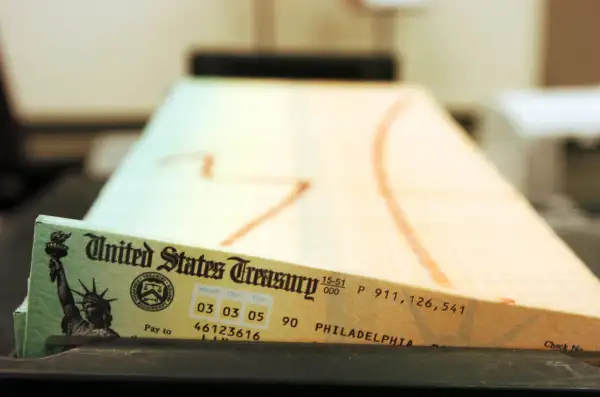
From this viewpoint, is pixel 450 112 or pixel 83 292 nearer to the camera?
pixel 83 292

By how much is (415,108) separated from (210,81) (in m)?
0.48

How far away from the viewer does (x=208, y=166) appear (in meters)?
1.02

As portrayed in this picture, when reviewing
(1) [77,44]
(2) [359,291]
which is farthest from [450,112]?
→ (2) [359,291]

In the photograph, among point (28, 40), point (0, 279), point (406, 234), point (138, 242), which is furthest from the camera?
point (28, 40)

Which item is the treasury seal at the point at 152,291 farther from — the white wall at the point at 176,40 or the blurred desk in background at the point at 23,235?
the white wall at the point at 176,40

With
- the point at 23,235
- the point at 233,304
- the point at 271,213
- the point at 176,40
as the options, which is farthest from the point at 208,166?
the point at 176,40

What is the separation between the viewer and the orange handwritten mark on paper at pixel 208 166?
0.98 metres

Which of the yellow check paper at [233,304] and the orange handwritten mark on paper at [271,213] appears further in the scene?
the orange handwritten mark on paper at [271,213]

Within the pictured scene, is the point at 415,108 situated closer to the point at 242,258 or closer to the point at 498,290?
the point at 498,290

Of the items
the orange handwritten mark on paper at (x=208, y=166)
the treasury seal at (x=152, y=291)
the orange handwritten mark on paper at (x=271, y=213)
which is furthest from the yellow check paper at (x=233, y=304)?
the orange handwritten mark on paper at (x=208, y=166)

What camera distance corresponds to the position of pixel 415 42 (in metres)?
2.82

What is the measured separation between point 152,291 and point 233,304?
70mm

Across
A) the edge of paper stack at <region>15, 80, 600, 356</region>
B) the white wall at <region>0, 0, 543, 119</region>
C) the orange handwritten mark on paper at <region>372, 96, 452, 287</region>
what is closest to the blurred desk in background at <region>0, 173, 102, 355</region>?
the edge of paper stack at <region>15, 80, 600, 356</region>

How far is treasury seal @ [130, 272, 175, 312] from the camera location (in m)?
0.59
